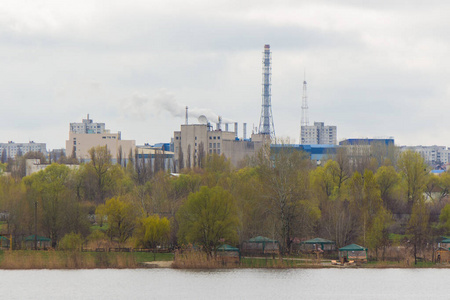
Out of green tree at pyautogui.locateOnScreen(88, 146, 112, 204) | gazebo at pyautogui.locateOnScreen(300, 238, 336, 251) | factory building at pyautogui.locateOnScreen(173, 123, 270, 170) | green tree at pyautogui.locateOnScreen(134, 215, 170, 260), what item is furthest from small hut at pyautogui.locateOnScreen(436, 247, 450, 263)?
factory building at pyautogui.locateOnScreen(173, 123, 270, 170)

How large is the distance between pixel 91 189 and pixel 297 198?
40933 millimetres

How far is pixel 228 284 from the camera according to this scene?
45.9 m

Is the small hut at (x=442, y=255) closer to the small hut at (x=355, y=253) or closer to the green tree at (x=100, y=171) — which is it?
the small hut at (x=355, y=253)

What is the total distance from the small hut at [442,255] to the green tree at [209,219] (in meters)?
13.7

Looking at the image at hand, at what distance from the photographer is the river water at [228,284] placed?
4236 cm

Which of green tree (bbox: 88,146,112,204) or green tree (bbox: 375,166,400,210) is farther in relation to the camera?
green tree (bbox: 88,146,112,204)

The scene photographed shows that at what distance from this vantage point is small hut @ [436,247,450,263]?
55.4 meters

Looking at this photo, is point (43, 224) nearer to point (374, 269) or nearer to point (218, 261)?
point (218, 261)

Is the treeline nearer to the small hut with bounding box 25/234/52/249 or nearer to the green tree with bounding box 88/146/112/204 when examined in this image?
the small hut with bounding box 25/234/52/249

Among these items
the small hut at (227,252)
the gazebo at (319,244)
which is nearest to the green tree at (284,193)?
the gazebo at (319,244)

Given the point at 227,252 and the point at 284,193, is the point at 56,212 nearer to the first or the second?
the point at 227,252

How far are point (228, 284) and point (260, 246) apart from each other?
1529cm

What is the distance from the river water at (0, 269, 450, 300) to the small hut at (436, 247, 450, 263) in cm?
345

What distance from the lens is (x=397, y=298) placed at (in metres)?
41.7
